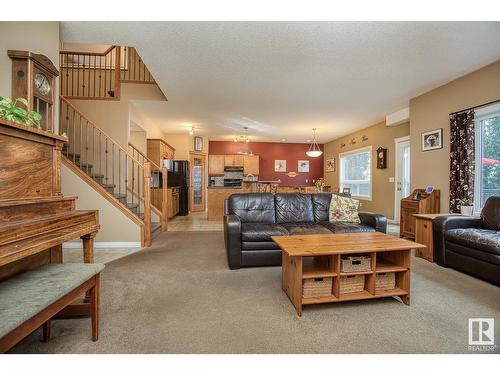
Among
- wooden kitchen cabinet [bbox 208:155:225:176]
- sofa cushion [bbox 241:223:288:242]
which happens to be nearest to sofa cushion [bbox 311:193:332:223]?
sofa cushion [bbox 241:223:288:242]

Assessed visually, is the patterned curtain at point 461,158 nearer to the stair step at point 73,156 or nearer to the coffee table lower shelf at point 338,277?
the coffee table lower shelf at point 338,277

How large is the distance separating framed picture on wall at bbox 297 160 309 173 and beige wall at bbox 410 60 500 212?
508 cm

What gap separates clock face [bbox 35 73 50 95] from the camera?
2.67 metres

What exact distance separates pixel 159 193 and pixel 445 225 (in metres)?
5.87

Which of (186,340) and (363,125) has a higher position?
(363,125)

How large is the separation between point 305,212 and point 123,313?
2.74m

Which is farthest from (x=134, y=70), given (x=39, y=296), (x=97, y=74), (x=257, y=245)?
(x=39, y=296)

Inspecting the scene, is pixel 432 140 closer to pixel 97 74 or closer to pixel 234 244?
pixel 234 244

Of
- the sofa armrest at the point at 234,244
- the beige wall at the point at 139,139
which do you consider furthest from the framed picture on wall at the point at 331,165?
the sofa armrest at the point at 234,244

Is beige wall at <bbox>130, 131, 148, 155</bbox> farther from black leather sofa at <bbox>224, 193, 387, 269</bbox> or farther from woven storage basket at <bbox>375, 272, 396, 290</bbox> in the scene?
woven storage basket at <bbox>375, 272, 396, 290</bbox>

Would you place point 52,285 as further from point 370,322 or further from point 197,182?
point 197,182

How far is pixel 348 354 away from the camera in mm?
1424

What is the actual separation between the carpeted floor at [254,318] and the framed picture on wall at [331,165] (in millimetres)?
6363
